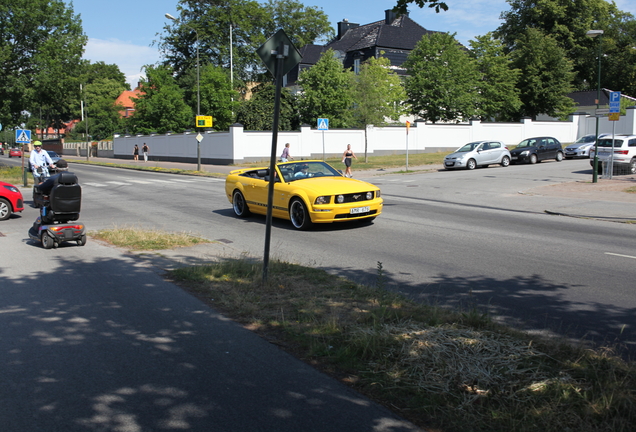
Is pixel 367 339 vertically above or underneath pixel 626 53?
underneath

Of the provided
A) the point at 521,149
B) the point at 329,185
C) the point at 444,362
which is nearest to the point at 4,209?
the point at 329,185

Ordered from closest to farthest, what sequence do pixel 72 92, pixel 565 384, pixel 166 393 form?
pixel 565 384 → pixel 166 393 → pixel 72 92

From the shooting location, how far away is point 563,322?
5410 millimetres

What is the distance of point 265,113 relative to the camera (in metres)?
50.3

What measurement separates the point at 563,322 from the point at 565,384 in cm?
194

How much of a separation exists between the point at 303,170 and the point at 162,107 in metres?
51.7

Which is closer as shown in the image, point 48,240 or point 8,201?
point 48,240

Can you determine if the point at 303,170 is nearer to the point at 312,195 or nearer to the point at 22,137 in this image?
the point at 312,195

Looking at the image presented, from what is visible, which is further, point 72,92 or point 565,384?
point 72,92

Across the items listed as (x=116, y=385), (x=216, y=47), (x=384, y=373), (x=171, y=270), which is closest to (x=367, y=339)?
(x=384, y=373)

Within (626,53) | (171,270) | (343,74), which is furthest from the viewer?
(626,53)

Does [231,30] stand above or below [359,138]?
above

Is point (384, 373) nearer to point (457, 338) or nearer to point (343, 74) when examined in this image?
point (457, 338)

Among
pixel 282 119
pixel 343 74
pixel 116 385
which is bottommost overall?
pixel 116 385
